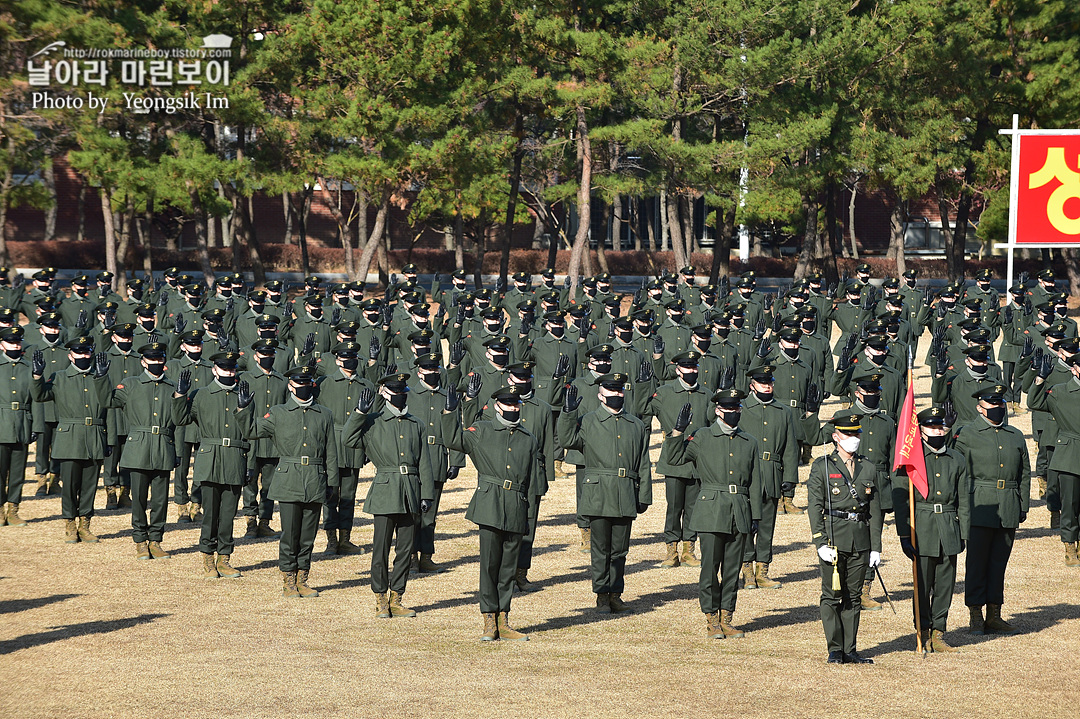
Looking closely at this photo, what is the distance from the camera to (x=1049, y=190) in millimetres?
26328

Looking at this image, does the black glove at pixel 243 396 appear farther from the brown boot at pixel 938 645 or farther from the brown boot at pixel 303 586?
the brown boot at pixel 938 645

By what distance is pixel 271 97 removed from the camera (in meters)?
40.7

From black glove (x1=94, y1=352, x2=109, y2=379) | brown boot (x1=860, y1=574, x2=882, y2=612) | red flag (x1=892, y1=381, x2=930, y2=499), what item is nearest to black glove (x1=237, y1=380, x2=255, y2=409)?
black glove (x1=94, y1=352, x2=109, y2=379)

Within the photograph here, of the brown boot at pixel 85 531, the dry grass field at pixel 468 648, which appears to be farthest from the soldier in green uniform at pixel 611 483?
the brown boot at pixel 85 531

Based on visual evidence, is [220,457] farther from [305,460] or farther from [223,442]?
[305,460]

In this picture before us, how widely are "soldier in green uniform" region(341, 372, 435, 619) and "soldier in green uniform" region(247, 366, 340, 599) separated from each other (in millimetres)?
760

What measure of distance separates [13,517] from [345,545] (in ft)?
13.0

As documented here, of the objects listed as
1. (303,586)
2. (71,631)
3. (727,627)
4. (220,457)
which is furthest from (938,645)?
(71,631)

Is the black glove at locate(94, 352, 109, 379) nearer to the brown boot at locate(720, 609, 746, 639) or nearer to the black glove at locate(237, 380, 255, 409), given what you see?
the black glove at locate(237, 380, 255, 409)

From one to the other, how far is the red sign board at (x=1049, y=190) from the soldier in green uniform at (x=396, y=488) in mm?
18176

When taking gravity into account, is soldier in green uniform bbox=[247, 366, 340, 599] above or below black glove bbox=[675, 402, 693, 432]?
below

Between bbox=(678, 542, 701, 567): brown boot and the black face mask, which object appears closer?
the black face mask

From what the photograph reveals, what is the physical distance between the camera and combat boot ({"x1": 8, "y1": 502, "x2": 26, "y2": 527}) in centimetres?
1477

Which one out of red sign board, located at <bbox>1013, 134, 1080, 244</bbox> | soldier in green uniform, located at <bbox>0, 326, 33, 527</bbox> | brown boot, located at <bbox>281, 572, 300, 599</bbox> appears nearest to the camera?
brown boot, located at <bbox>281, 572, 300, 599</bbox>
